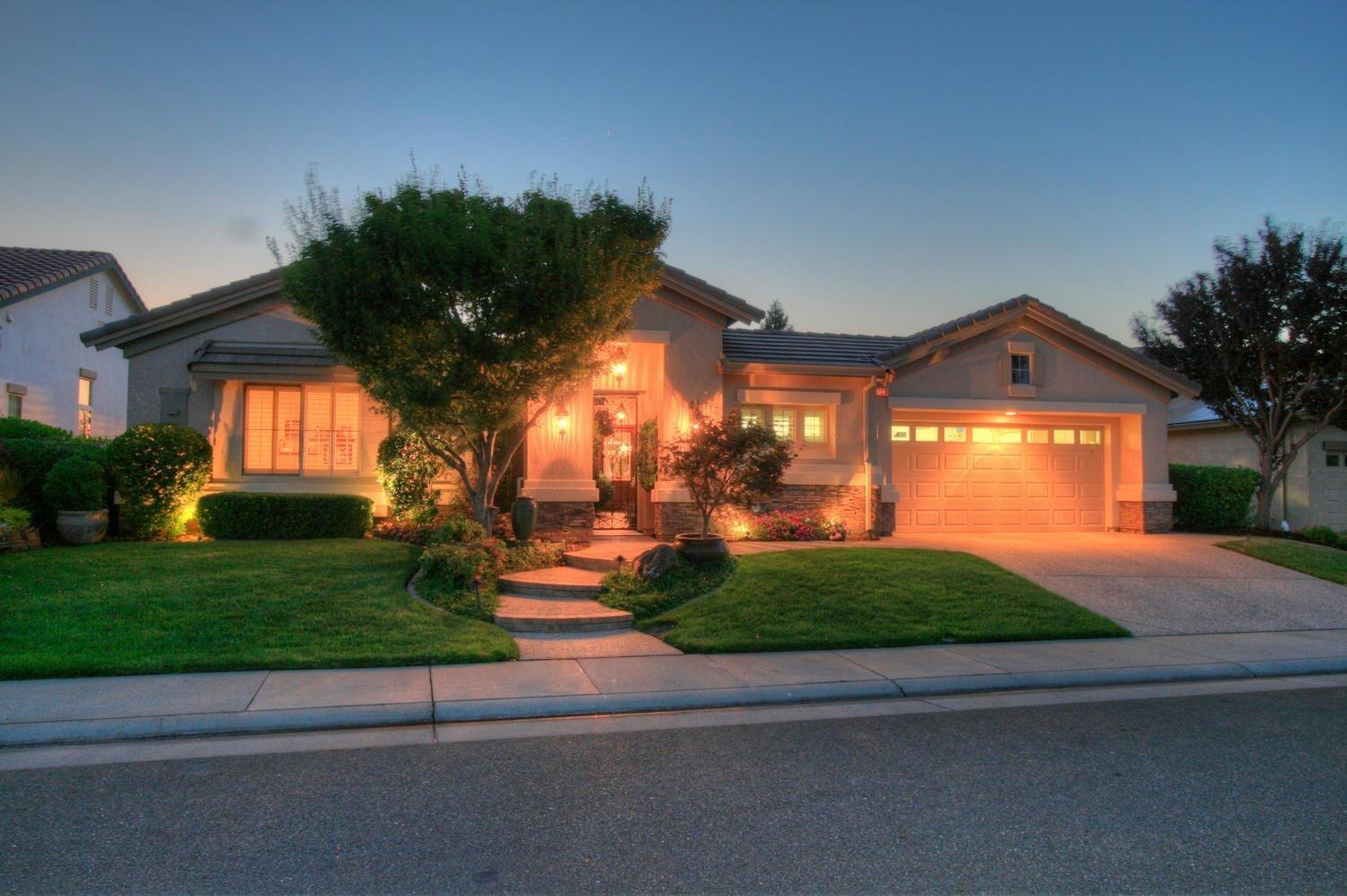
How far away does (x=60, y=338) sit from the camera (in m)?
22.3

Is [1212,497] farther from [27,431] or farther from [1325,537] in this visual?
[27,431]

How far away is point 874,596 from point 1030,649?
201 cm

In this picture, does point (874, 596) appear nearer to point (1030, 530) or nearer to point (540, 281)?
point (540, 281)

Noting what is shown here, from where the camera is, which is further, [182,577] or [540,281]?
[540,281]

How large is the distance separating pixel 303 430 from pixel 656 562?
7.93 m

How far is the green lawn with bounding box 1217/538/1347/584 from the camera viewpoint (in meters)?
14.4

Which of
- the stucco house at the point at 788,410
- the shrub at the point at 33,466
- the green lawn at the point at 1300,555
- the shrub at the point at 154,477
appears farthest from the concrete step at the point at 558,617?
the green lawn at the point at 1300,555

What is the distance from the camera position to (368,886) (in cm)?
395

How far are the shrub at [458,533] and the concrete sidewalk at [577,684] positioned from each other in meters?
4.27

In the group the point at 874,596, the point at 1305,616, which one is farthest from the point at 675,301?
the point at 1305,616

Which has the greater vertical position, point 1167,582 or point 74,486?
point 74,486

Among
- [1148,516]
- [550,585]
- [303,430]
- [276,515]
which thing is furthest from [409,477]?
[1148,516]

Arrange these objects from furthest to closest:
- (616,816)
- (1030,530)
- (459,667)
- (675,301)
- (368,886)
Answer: (1030,530) → (675,301) → (459,667) → (616,816) → (368,886)

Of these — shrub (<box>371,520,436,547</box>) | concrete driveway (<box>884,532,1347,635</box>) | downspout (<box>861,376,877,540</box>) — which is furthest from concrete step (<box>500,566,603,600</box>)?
downspout (<box>861,376,877,540</box>)
